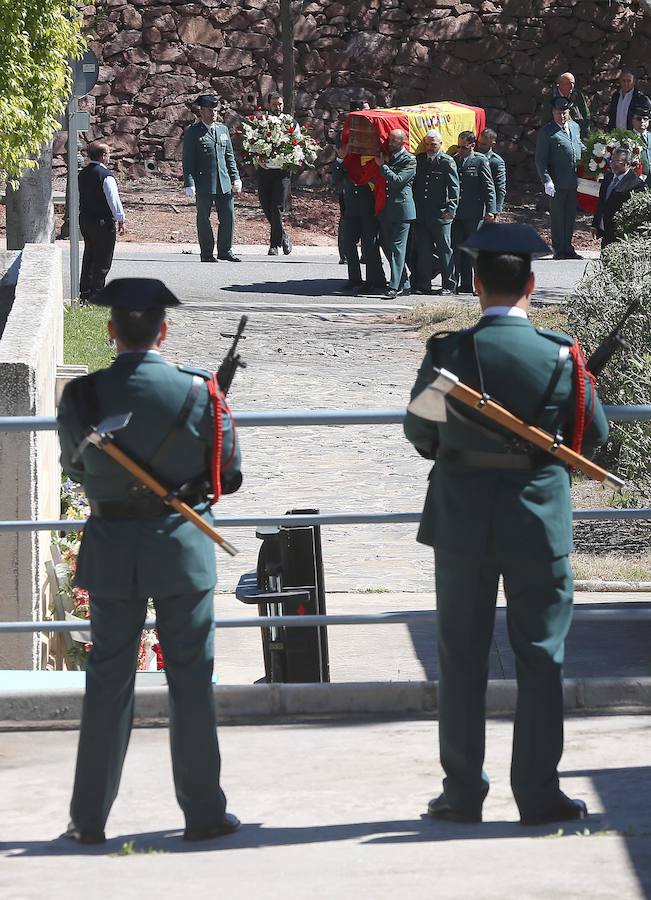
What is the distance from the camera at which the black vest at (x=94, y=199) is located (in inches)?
683

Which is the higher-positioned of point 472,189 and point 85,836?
point 472,189

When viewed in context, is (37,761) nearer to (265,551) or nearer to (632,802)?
(632,802)

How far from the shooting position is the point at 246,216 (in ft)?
86.9

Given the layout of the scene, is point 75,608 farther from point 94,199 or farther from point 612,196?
point 612,196

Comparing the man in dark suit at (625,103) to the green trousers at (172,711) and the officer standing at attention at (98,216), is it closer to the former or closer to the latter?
the officer standing at attention at (98,216)

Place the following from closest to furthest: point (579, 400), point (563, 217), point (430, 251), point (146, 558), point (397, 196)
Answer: point (146, 558), point (579, 400), point (397, 196), point (430, 251), point (563, 217)

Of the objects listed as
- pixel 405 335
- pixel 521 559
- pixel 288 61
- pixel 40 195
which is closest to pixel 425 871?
pixel 521 559

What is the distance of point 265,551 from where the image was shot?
7.45m

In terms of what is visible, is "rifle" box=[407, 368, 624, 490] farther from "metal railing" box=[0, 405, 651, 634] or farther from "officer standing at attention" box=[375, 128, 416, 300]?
"officer standing at attention" box=[375, 128, 416, 300]

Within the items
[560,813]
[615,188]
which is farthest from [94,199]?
[560,813]

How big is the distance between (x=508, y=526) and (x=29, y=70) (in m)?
9.49

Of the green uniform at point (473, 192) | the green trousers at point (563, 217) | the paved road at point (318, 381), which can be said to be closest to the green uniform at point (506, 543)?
the paved road at point (318, 381)

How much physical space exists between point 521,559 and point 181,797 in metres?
1.18

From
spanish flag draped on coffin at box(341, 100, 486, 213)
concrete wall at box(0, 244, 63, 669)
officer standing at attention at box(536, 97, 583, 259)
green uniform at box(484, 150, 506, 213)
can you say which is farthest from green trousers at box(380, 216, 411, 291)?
concrete wall at box(0, 244, 63, 669)
